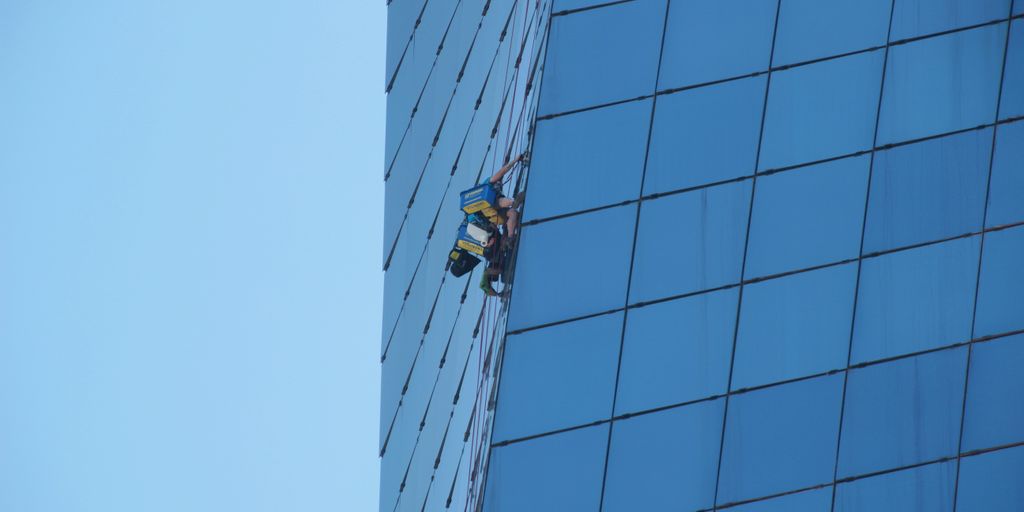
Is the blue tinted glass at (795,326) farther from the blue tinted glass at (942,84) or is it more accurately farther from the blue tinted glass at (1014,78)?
the blue tinted glass at (1014,78)

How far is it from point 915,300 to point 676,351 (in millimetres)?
3704

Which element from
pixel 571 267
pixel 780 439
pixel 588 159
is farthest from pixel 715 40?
pixel 780 439

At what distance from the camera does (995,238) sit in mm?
23969

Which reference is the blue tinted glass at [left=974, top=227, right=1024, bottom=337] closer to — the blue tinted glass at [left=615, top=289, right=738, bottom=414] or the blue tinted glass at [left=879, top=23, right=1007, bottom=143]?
the blue tinted glass at [left=879, top=23, right=1007, bottom=143]

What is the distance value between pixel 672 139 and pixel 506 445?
4.92 meters

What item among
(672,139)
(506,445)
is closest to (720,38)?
(672,139)

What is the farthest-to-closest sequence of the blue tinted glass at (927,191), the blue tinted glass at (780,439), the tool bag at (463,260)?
the tool bag at (463,260) < the blue tinted glass at (927,191) < the blue tinted glass at (780,439)

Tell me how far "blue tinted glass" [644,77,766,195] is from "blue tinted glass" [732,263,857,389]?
180 centimetres

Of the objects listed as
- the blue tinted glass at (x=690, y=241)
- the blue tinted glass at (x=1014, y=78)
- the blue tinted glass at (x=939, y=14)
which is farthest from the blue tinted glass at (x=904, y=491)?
the blue tinted glass at (x=939, y=14)

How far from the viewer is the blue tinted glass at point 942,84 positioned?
23906 mm

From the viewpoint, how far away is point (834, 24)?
2389cm

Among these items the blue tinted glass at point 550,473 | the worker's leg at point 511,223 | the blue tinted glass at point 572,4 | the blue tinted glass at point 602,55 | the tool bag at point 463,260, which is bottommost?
the blue tinted glass at point 550,473

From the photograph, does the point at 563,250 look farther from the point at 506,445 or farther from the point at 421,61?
the point at 421,61

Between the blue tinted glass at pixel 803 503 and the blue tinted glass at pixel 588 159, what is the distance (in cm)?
477
